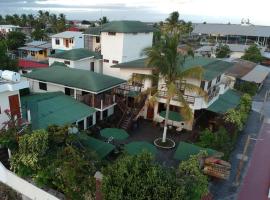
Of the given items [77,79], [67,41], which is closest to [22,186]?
[77,79]

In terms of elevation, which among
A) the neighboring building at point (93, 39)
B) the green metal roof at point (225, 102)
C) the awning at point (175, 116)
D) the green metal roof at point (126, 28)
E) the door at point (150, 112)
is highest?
the green metal roof at point (126, 28)

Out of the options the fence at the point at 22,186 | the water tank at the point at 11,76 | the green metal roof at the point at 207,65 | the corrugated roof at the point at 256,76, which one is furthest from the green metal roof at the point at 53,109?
the corrugated roof at the point at 256,76

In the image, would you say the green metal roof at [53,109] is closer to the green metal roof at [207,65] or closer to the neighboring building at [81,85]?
the neighboring building at [81,85]

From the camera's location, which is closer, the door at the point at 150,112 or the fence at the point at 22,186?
the fence at the point at 22,186

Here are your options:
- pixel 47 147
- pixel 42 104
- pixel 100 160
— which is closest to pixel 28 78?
pixel 42 104

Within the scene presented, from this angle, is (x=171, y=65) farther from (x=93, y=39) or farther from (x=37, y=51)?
(x=37, y=51)

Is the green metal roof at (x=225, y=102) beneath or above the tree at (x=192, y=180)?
above
